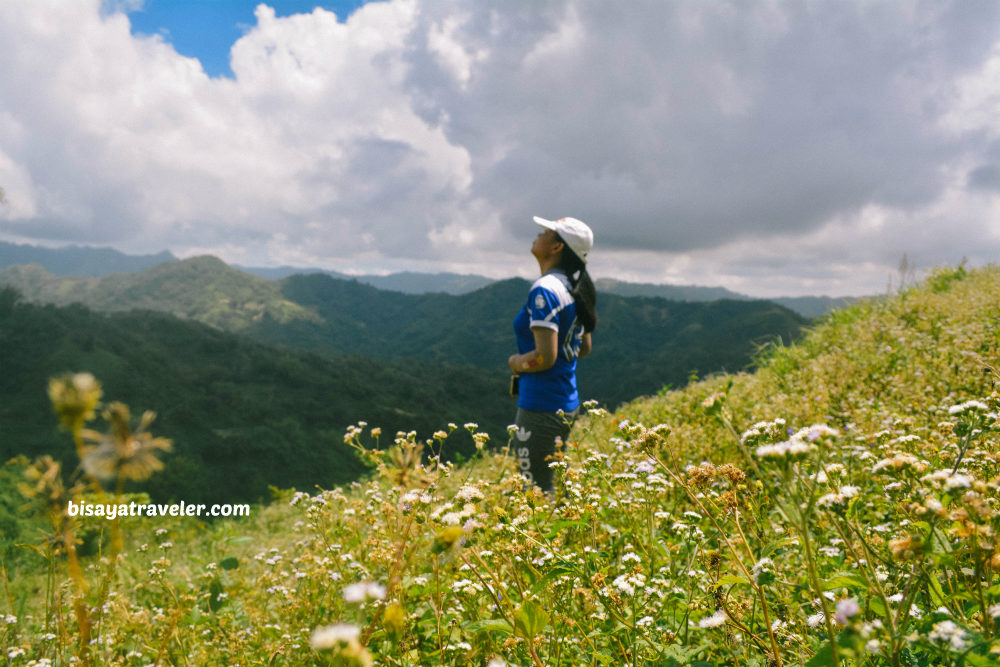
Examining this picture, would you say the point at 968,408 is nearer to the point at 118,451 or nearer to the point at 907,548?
the point at 907,548

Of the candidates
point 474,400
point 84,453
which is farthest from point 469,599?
point 474,400

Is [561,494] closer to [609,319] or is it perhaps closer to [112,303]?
[609,319]

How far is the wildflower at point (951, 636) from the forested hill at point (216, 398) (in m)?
15.0

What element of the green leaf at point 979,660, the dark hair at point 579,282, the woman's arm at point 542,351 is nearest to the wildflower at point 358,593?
the green leaf at point 979,660

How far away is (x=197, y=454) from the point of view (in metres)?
30.2

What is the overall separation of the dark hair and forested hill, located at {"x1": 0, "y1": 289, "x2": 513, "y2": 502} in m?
12.2

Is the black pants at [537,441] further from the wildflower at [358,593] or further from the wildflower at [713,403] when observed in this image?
the wildflower at [358,593]

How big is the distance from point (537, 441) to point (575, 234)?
1.76 meters

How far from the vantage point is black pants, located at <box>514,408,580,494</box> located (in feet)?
13.1

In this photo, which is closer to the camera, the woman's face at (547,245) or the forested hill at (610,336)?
the woman's face at (547,245)

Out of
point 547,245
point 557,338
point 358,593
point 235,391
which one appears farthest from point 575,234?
point 235,391

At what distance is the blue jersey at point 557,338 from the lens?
3.84 m

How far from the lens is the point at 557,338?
3.91m

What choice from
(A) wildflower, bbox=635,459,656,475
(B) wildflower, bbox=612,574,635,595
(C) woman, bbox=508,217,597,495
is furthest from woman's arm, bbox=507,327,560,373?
(B) wildflower, bbox=612,574,635,595
